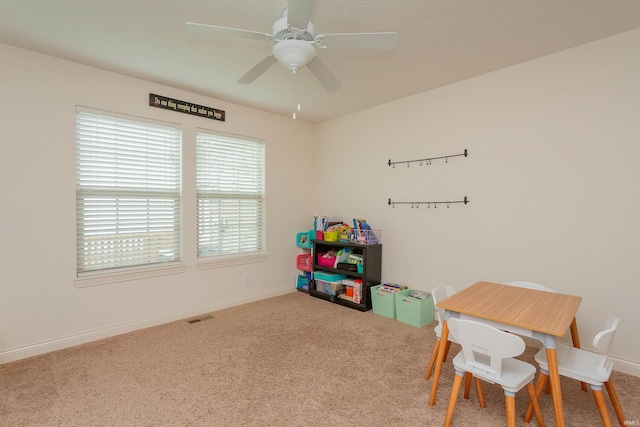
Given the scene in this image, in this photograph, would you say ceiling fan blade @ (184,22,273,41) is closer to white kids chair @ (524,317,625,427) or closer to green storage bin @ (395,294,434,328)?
white kids chair @ (524,317,625,427)

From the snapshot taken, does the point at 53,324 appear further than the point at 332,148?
No

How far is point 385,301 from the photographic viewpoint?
3.63m

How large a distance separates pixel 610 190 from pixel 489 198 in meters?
0.87

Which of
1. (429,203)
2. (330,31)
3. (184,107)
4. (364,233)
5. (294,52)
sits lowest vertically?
(364,233)

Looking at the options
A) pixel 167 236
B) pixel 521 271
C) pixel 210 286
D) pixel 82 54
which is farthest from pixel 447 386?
pixel 82 54

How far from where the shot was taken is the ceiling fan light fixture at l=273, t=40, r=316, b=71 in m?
1.84

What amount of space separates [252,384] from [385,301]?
1.85 metres

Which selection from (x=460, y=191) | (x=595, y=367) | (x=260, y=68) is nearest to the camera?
(x=595, y=367)

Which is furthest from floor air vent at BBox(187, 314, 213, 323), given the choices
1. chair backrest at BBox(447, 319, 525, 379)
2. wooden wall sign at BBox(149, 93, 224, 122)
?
chair backrest at BBox(447, 319, 525, 379)

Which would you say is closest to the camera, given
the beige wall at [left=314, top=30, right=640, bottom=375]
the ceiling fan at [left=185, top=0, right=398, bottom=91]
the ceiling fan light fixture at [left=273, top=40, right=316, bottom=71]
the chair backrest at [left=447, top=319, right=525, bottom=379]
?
the chair backrest at [left=447, top=319, right=525, bottom=379]

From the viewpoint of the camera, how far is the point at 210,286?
382 cm

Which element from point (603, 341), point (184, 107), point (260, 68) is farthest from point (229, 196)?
point (603, 341)

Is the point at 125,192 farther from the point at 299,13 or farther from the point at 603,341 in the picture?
the point at 603,341

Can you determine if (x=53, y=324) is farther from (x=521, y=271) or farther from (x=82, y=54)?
(x=521, y=271)
